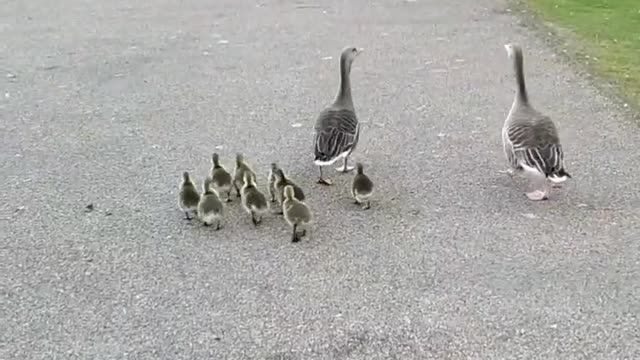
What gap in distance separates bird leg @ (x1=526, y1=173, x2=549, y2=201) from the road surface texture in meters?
0.08

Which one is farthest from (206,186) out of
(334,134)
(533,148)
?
(533,148)

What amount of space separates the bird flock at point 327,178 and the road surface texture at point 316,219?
12 cm

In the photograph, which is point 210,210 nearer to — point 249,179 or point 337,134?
point 249,179

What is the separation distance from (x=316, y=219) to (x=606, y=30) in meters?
5.61

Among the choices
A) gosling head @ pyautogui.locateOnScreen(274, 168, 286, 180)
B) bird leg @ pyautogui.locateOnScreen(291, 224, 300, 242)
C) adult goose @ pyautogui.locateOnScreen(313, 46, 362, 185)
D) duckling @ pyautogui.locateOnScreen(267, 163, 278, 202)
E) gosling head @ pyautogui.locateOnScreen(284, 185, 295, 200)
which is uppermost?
adult goose @ pyautogui.locateOnScreen(313, 46, 362, 185)

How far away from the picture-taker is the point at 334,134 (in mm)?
6488

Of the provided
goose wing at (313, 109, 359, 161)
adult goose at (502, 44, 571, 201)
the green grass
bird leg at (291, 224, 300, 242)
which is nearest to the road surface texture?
bird leg at (291, 224, 300, 242)

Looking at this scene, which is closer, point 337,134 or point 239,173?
point 239,173

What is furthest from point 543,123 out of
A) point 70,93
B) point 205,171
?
point 70,93

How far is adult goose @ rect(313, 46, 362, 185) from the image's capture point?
6410 millimetres

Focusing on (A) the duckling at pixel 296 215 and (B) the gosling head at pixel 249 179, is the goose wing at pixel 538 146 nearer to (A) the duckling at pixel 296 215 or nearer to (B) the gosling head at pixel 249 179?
(A) the duckling at pixel 296 215

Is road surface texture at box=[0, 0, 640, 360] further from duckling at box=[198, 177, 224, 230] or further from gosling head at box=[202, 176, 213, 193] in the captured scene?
gosling head at box=[202, 176, 213, 193]

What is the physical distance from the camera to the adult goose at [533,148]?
6020mm

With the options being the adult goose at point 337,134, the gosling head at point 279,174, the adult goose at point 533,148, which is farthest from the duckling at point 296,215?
the adult goose at point 533,148
